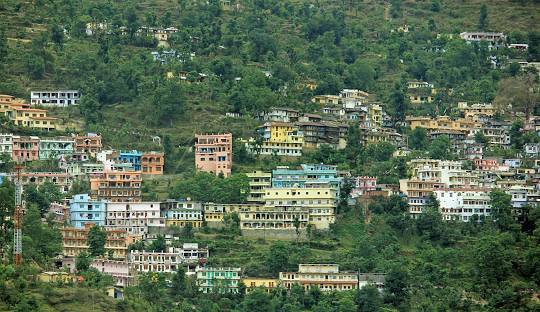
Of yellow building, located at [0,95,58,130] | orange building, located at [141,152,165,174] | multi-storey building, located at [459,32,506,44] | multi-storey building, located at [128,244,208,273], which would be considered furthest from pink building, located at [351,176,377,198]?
multi-storey building, located at [459,32,506,44]

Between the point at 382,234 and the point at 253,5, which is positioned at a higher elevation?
the point at 253,5

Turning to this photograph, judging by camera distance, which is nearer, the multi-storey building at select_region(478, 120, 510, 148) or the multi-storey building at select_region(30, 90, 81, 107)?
the multi-storey building at select_region(30, 90, 81, 107)

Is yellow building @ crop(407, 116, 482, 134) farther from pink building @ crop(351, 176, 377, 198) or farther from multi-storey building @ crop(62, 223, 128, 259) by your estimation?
multi-storey building @ crop(62, 223, 128, 259)

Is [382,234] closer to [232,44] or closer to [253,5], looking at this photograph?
[232,44]

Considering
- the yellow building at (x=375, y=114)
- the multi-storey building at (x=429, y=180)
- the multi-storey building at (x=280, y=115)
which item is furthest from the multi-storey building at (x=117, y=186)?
the yellow building at (x=375, y=114)

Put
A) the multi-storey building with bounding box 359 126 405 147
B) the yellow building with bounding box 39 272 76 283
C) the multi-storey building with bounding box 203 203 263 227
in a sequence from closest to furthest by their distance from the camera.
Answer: the yellow building with bounding box 39 272 76 283 → the multi-storey building with bounding box 203 203 263 227 → the multi-storey building with bounding box 359 126 405 147

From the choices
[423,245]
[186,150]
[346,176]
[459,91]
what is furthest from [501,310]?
[459,91]

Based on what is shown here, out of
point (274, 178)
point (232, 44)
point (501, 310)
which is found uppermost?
point (232, 44)
